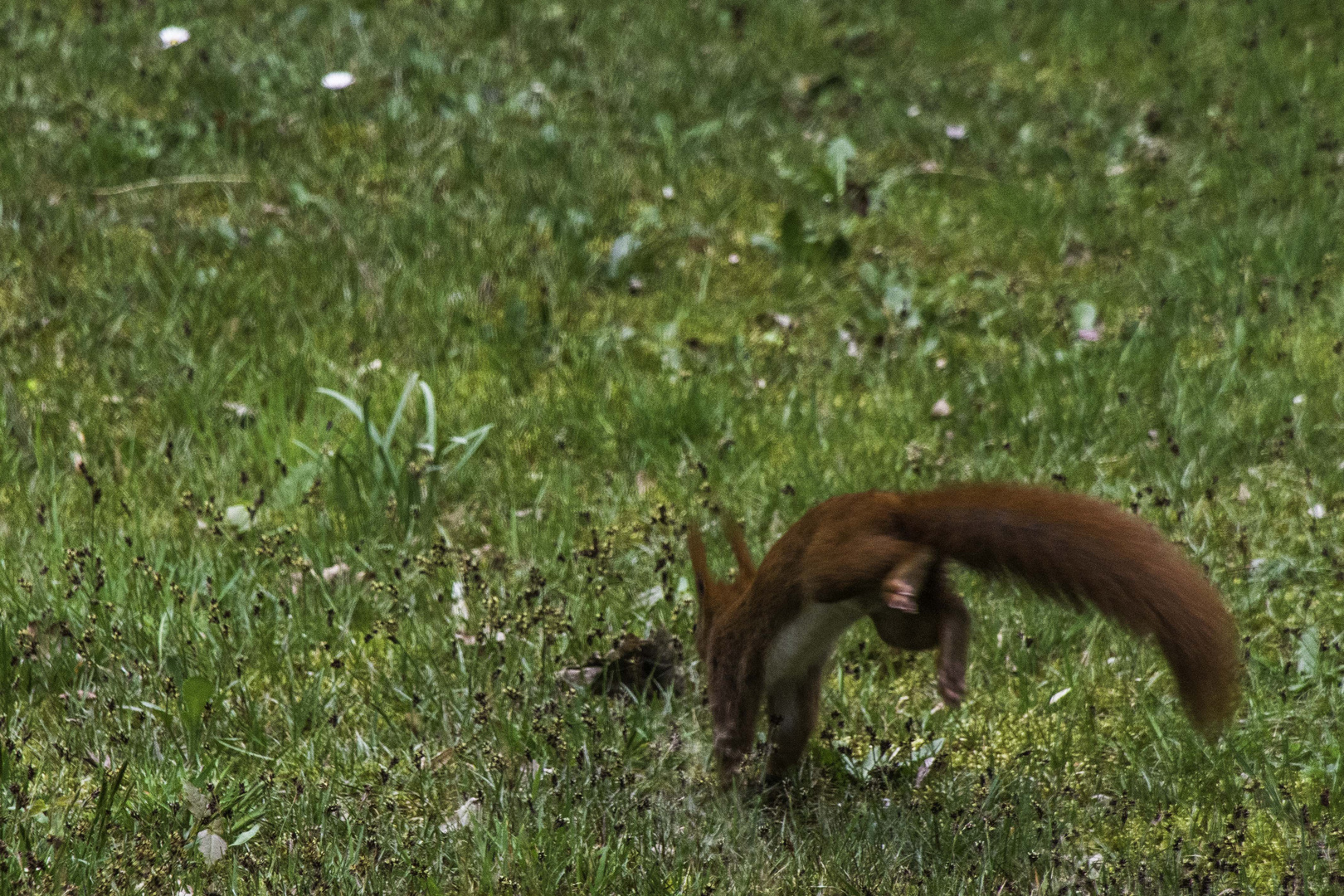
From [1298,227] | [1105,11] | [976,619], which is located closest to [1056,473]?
[976,619]

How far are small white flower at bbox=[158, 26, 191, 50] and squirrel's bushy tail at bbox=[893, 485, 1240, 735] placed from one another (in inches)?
196

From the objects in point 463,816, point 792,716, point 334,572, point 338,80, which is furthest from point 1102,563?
point 338,80

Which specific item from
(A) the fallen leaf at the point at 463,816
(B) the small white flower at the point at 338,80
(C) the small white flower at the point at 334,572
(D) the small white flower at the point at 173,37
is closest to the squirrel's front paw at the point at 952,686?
(A) the fallen leaf at the point at 463,816

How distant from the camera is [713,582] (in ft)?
9.23

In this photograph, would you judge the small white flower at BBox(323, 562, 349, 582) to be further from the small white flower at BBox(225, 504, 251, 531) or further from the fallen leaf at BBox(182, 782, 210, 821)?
the fallen leaf at BBox(182, 782, 210, 821)

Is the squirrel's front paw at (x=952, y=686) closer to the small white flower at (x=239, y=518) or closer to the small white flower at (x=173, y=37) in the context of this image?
the small white flower at (x=239, y=518)

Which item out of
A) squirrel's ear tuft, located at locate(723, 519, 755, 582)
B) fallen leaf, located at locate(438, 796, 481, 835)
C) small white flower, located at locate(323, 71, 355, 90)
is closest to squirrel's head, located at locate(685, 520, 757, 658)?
squirrel's ear tuft, located at locate(723, 519, 755, 582)

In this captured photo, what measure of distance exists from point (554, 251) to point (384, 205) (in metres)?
0.75

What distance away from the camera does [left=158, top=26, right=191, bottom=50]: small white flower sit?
616 centimetres

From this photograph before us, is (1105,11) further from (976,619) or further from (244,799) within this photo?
(244,799)

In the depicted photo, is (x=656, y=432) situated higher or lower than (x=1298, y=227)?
lower

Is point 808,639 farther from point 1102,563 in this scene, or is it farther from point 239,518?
point 239,518

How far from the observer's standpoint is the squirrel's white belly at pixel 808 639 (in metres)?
2.37

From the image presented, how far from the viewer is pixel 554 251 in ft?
16.3
